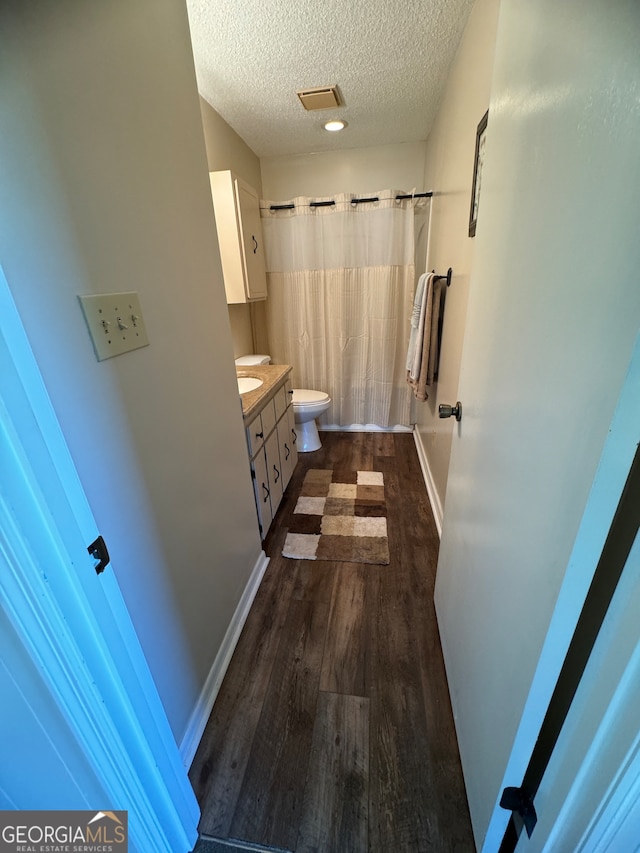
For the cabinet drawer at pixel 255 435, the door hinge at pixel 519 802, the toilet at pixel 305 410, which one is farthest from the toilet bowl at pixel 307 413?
the door hinge at pixel 519 802

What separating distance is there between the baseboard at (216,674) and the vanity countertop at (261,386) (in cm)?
75

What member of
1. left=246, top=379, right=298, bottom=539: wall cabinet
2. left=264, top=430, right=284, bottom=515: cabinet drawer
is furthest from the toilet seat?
left=264, top=430, right=284, bottom=515: cabinet drawer

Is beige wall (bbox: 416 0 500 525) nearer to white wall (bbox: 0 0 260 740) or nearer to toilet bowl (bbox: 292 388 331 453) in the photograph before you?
toilet bowl (bbox: 292 388 331 453)

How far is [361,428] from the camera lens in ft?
10.5

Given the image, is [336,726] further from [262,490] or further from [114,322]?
[114,322]

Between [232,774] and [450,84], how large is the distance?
3022 millimetres

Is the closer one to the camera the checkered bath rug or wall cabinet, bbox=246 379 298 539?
wall cabinet, bbox=246 379 298 539

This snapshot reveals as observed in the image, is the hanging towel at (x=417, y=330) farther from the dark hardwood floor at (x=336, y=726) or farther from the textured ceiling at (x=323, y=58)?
the dark hardwood floor at (x=336, y=726)

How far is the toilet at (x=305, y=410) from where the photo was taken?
8.49 ft

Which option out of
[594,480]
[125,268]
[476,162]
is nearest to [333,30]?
[476,162]

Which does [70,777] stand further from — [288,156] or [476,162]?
[288,156]

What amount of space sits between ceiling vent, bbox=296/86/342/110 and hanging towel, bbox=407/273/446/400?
111 centimetres

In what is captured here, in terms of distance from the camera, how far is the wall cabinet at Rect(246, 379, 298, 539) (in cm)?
164

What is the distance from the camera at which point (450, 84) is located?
173 centimetres
